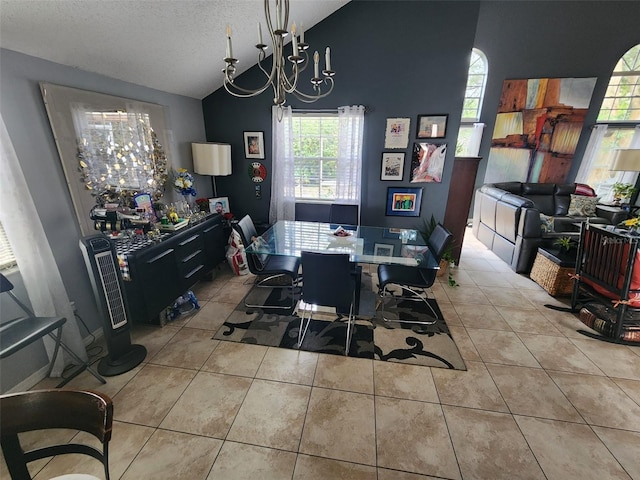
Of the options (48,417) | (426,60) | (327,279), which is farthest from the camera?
(426,60)

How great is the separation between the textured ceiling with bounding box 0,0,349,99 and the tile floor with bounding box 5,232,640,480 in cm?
229

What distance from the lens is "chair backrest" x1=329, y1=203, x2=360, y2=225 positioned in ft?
11.8

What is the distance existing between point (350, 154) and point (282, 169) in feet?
3.23

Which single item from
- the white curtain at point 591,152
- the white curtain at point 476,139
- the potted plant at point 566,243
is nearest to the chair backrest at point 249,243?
the potted plant at point 566,243

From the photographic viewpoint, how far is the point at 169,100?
10.4 feet

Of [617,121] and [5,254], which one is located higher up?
[617,121]

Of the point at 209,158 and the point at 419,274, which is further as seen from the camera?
the point at 209,158

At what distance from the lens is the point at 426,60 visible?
3.35 m

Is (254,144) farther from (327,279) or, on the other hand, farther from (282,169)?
(327,279)

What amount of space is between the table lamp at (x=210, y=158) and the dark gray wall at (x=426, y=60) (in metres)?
0.47

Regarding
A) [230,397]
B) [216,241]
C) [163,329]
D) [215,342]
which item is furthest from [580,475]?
[216,241]

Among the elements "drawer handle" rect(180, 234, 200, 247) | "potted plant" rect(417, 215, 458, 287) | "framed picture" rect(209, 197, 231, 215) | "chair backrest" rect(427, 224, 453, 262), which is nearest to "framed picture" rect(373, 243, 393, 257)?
"chair backrest" rect(427, 224, 453, 262)

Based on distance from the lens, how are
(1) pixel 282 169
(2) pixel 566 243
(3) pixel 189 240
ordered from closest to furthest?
(3) pixel 189 240
(2) pixel 566 243
(1) pixel 282 169

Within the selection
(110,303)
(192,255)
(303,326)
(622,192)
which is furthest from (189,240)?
(622,192)
